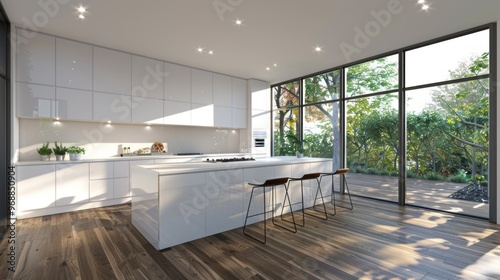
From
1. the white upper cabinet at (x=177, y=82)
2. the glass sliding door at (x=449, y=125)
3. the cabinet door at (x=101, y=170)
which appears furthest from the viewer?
the white upper cabinet at (x=177, y=82)

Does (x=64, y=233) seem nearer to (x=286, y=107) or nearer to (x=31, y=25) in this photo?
(x=31, y=25)

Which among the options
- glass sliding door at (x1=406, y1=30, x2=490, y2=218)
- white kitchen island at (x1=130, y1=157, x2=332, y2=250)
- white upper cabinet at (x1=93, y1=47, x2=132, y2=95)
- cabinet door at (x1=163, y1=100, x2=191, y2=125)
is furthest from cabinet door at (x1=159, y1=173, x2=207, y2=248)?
glass sliding door at (x1=406, y1=30, x2=490, y2=218)

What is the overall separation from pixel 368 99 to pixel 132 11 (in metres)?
4.35

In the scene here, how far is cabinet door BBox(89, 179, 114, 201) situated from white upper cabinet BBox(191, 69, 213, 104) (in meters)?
2.42

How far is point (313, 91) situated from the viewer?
5875 millimetres

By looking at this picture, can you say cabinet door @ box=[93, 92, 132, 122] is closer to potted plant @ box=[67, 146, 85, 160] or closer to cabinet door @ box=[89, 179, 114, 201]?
potted plant @ box=[67, 146, 85, 160]

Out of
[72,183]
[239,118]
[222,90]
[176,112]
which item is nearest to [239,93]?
[222,90]

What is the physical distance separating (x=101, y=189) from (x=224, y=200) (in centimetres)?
248

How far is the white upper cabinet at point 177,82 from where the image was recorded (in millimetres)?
5147

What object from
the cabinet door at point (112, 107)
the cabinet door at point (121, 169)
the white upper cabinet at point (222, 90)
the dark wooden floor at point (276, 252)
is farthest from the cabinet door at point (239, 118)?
the dark wooden floor at point (276, 252)

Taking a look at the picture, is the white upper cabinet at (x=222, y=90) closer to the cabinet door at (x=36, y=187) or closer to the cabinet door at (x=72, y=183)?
the cabinet door at (x=72, y=183)

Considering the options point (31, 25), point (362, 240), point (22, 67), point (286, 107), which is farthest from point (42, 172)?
point (286, 107)

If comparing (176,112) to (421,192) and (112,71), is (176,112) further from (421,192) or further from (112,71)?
(421,192)

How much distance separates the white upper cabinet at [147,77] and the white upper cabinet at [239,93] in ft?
6.30
